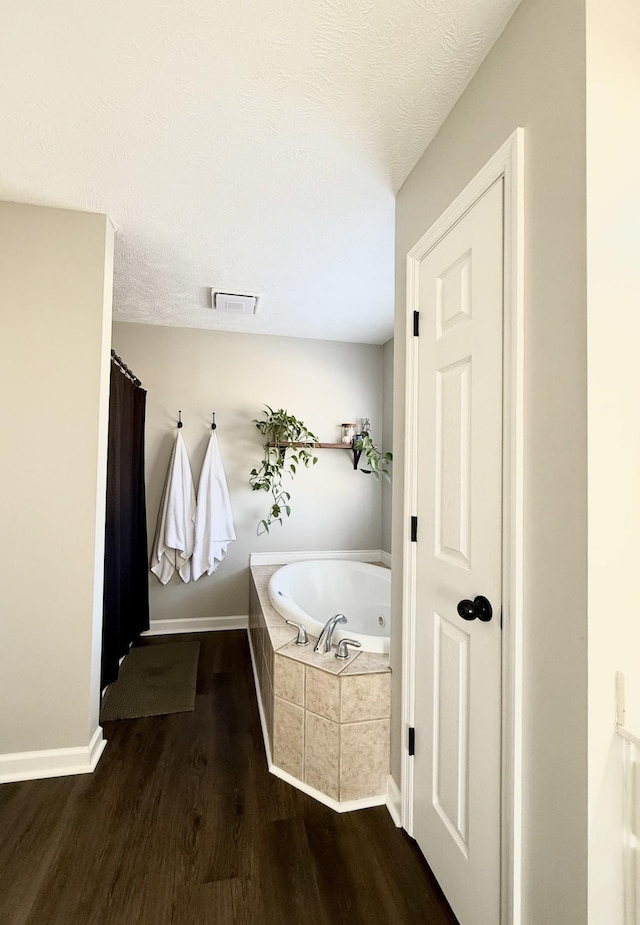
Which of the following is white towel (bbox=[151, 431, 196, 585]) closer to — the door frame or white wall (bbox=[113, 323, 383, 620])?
white wall (bbox=[113, 323, 383, 620])

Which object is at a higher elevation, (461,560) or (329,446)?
(329,446)

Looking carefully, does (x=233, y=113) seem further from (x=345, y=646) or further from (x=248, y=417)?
(x=248, y=417)

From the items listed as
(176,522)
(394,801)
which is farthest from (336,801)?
(176,522)

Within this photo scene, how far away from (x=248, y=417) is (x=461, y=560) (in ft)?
8.12

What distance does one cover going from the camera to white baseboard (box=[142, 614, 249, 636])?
3189 mm

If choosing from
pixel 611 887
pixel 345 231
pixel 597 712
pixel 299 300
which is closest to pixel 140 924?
pixel 611 887

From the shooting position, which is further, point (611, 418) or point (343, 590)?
point (343, 590)

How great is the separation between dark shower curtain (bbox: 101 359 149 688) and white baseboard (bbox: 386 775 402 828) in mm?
1523

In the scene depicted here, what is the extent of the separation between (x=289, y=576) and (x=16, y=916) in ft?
6.32

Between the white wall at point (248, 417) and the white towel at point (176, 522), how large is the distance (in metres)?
0.12

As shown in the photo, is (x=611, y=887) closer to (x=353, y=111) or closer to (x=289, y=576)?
(x=353, y=111)

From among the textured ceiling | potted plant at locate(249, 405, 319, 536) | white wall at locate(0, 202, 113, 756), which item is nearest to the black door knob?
the textured ceiling

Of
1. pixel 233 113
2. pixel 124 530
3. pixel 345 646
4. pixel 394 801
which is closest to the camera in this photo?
pixel 233 113

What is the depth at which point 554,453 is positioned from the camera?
0.85 metres
